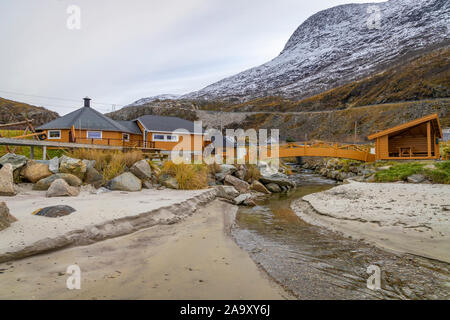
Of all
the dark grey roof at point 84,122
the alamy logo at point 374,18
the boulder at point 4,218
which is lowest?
the boulder at point 4,218

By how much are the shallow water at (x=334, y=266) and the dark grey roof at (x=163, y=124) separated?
22.7 m

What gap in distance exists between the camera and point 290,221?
8289mm

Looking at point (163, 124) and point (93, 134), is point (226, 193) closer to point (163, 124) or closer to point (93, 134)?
point (93, 134)

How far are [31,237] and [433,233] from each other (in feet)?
26.3

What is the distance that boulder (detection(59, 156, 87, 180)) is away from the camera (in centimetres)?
982

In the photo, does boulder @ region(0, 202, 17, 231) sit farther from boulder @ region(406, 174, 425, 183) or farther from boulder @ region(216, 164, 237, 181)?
boulder @ region(406, 174, 425, 183)

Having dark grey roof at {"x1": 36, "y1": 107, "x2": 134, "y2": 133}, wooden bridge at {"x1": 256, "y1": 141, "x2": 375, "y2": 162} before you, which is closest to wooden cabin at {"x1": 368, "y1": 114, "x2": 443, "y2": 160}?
wooden bridge at {"x1": 256, "y1": 141, "x2": 375, "y2": 162}

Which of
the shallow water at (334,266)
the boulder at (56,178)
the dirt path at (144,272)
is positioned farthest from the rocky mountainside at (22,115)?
the shallow water at (334,266)

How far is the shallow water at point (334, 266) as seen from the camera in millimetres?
3451

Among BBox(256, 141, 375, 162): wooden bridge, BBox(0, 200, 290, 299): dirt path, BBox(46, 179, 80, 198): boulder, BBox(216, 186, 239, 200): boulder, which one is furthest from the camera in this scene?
BBox(256, 141, 375, 162): wooden bridge

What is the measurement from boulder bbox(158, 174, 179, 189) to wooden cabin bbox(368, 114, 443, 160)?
1798cm

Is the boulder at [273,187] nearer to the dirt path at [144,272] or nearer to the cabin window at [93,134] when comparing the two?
the dirt path at [144,272]
